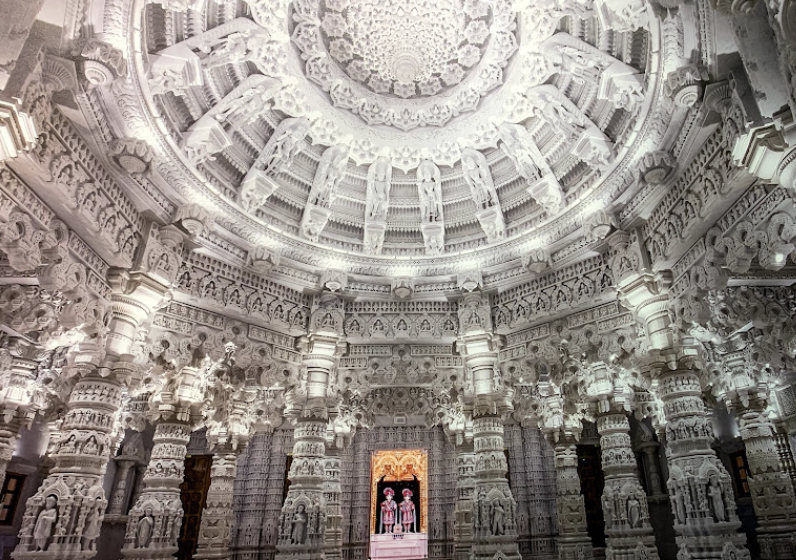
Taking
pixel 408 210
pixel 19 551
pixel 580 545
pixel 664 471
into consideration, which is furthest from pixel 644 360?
pixel 664 471

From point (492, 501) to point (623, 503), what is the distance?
10.8 ft

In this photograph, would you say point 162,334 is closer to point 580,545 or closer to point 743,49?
point 743,49

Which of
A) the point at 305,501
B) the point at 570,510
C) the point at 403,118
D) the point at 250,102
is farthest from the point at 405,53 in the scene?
the point at 570,510

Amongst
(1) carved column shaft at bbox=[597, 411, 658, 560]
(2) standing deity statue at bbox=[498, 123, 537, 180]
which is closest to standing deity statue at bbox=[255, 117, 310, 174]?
(2) standing deity statue at bbox=[498, 123, 537, 180]

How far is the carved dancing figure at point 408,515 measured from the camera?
15.9m

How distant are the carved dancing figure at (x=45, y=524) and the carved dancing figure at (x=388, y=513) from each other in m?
11.5

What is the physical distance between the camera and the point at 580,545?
12055 millimetres

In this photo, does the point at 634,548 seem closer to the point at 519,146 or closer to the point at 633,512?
the point at 633,512

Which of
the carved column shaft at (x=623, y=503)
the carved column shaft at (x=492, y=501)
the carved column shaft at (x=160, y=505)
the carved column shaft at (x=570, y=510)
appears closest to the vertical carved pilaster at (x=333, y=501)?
the carved column shaft at (x=160, y=505)

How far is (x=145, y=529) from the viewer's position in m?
8.89

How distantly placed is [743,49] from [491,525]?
24.3 feet

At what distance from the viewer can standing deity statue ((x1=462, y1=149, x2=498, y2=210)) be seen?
9.51 meters

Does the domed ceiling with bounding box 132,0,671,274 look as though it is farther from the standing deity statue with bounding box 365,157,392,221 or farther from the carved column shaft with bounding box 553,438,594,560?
the carved column shaft with bounding box 553,438,594,560

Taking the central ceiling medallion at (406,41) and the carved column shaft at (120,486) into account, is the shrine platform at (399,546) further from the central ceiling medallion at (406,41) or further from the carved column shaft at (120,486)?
the central ceiling medallion at (406,41)
